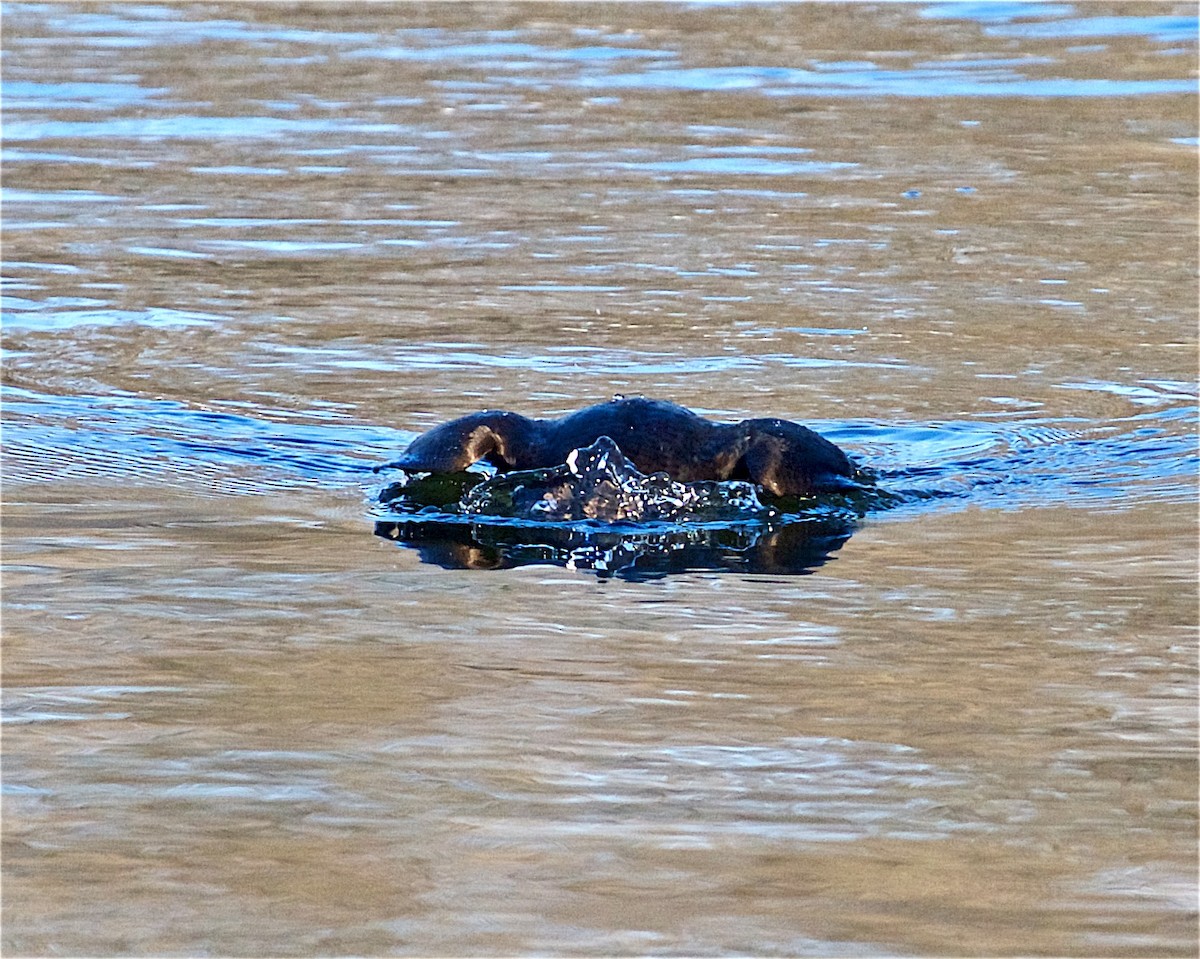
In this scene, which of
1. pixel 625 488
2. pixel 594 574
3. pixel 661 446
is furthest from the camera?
pixel 661 446

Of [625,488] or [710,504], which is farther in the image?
[710,504]

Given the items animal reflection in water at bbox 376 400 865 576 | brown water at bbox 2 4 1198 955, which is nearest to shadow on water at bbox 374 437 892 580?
animal reflection in water at bbox 376 400 865 576

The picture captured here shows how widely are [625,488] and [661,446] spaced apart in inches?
7.5

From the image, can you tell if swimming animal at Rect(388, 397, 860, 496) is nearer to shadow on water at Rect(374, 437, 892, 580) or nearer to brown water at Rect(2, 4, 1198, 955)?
shadow on water at Rect(374, 437, 892, 580)

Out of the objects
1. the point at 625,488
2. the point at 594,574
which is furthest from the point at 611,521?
the point at 594,574

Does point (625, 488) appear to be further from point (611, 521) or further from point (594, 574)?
point (594, 574)

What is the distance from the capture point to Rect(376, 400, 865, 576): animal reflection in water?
5.80m

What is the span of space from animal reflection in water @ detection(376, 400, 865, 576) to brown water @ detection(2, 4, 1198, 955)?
0.20 meters

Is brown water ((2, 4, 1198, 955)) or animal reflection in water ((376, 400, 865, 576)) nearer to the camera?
brown water ((2, 4, 1198, 955))

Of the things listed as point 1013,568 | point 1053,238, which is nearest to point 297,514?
point 1013,568

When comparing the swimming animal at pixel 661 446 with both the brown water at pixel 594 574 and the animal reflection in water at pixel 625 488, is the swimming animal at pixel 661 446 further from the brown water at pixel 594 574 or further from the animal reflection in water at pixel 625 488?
the brown water at pixel 594 574

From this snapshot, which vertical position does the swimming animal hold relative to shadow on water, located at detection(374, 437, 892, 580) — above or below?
above

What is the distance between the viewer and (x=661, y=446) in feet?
19.7

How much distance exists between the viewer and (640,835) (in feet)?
12.6
